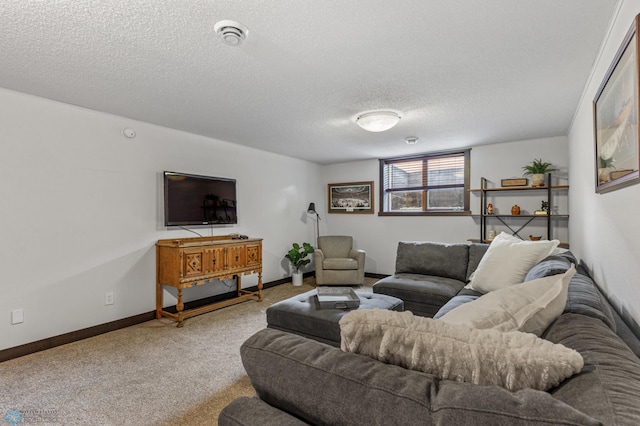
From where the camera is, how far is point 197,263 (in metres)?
3.53

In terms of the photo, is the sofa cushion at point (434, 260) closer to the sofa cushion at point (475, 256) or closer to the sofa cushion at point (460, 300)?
the sofa cushion at point (475, 256)

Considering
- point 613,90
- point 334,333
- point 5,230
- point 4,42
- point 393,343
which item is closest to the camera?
point 393,343

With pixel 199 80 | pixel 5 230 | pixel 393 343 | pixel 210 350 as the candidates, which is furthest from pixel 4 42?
pixel 393 343

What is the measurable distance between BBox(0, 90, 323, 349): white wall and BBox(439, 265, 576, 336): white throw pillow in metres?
3.39

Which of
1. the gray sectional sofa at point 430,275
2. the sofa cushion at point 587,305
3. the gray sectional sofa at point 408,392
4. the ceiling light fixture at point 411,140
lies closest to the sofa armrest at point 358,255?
the gray sectional sofa at point 430,275

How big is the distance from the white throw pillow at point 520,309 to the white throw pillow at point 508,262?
1435mm

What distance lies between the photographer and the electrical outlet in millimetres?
2678

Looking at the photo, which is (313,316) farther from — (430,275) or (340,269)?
(340,269)

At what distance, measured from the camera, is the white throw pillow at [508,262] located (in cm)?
244

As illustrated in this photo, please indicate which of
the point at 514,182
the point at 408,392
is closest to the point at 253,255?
the point at 514,182

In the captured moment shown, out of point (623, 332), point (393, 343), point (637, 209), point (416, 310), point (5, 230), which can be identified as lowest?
point (416, 310)

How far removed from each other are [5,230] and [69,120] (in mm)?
1114

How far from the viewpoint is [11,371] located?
2.43 meters

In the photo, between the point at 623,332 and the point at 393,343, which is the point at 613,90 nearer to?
the point at 623,332
